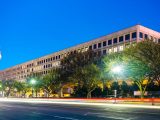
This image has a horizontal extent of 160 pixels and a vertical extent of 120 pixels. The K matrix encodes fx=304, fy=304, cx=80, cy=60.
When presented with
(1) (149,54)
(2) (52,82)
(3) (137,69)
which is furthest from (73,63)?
(1) (149,54)

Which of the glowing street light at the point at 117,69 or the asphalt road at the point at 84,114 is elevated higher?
the glowing street light at the point at 117,69

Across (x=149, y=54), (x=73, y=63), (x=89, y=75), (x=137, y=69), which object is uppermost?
(x=73, y=63)

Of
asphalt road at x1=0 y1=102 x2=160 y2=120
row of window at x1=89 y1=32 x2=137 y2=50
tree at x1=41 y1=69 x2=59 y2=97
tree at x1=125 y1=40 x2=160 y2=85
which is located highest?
row of window at x1=89 y1=32 x2=137 y2=50

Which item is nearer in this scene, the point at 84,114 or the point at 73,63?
the point at 84,114

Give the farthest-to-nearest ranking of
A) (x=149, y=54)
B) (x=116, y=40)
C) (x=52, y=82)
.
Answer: (x=116, y=40), (x=52, y=82), (x=149, y=54)

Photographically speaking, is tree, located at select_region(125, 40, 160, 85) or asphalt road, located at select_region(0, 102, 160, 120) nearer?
asphalt road, located at select_region(0, 102, 160, 120)

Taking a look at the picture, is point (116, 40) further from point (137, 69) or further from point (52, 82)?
point (137, 69)

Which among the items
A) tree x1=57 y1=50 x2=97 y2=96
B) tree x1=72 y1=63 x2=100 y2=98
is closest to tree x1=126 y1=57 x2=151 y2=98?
tree x1=72 y1=63 x2=100 y2=98

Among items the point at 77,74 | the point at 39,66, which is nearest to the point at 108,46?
the point at 77,74

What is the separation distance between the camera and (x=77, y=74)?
238 ft

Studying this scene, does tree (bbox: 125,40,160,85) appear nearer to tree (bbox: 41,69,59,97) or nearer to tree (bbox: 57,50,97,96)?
tree (bbox: 57,50,97,96)

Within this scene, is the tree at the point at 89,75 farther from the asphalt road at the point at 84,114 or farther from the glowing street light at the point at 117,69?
the asphalt road at the point at 84,114

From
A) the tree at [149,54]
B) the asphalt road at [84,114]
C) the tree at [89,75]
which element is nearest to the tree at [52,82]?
the tree at [89,75]

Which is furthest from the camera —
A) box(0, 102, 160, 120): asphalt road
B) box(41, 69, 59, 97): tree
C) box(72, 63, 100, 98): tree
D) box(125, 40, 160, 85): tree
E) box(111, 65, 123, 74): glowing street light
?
box(41, 69, 59, 97): tree
